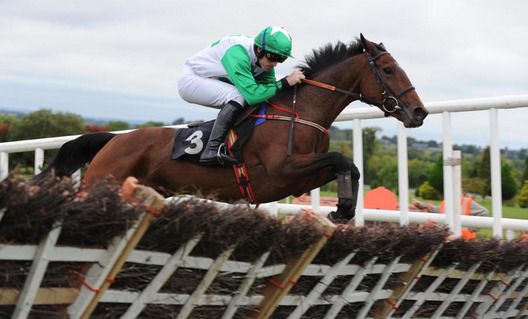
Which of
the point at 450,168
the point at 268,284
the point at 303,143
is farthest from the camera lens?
the point at 303,143

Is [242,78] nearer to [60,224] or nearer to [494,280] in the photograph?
[494,280]

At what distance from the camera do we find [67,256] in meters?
2.52

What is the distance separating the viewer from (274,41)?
561 centimetres

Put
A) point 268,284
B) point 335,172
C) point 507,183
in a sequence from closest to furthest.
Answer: point 268,284, point 335,172, point 507,183

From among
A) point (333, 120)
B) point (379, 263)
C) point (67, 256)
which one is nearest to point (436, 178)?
point (333, 120)

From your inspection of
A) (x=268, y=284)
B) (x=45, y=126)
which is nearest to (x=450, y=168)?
(x=268, y=284)

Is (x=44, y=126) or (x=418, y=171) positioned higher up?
(x=44, y=126)

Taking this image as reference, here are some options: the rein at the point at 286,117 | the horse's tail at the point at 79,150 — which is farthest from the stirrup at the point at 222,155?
the horse's tail at the point at 79,150

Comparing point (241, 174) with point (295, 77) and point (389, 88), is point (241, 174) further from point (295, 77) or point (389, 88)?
point (389, 88)

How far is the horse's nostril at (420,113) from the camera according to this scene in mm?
5406

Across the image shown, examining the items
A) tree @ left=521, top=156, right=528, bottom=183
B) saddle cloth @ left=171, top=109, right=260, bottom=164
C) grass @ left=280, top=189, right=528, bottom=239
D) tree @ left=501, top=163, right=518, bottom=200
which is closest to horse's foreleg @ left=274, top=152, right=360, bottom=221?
saddle cloth @ left=171, top=109, right=260, bottom=164

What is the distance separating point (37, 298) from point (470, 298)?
256cm

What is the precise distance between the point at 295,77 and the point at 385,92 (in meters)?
0.59

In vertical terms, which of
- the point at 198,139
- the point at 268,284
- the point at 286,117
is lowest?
the point at 268,284
